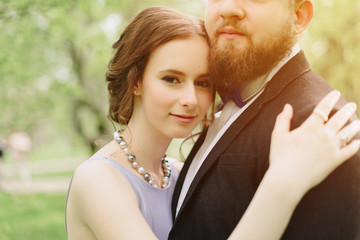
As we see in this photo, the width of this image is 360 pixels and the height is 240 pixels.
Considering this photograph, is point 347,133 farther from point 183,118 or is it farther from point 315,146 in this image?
point 183,118

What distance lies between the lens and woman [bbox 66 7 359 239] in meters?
2.25

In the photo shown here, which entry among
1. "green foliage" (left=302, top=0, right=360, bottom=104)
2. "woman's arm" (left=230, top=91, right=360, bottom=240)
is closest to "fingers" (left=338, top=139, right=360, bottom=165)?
"woman's arm" (left=230, top=91, right=360, bottom=240)

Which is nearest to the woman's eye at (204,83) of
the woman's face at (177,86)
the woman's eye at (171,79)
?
the woman's face at (177,86)

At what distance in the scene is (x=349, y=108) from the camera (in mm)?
1870

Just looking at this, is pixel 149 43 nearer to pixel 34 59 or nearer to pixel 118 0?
pixel 118 0

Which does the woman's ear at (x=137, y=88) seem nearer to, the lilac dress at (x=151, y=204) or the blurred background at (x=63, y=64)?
the lilac dress at (x=151, y=204)

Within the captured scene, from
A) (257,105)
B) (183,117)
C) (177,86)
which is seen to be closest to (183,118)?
(183,117)

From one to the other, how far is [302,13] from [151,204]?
1435 mm

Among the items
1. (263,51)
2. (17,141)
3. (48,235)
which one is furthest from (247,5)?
(17,141)

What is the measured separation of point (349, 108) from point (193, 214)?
0.90 metres

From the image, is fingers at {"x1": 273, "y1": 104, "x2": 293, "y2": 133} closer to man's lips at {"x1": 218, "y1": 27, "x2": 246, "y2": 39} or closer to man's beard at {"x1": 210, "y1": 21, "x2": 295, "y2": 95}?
man's beard at {"x1": 210, "y1": 21, "x2": 295, "y2": 95}

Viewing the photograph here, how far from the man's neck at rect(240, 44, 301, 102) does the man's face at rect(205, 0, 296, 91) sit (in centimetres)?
2

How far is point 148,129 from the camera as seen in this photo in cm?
288

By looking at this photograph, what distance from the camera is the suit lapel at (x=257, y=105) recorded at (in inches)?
81.7
